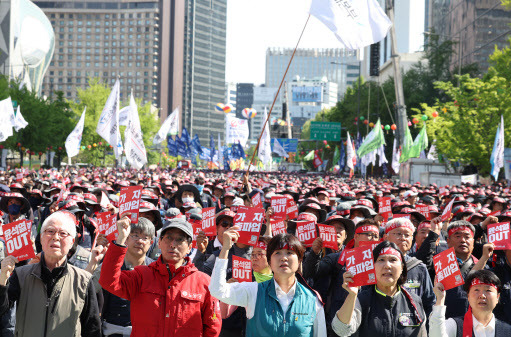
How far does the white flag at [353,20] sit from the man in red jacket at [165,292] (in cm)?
722

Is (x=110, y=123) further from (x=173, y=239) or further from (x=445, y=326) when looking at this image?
(x=445, y=326)

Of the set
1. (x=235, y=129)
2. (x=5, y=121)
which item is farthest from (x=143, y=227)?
(x=235, y=129)

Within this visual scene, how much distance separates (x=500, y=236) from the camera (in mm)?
7262

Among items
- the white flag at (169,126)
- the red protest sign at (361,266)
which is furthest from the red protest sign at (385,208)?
the white flag at (169,126)

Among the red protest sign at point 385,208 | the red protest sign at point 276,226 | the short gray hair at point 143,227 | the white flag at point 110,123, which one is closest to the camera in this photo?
the short gray hair at point 143,227

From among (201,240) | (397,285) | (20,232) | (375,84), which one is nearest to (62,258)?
(20,232)

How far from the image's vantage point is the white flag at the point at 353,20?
453 inches

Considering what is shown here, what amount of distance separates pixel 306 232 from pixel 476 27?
55.6 m

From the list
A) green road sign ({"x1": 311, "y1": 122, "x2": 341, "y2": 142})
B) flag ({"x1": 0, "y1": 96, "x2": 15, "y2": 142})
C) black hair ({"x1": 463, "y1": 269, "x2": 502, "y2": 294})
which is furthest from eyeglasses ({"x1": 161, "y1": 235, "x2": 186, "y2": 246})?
green road sign ({"x1": 311, "y1": 122, "x2": 341, "y2": 142})

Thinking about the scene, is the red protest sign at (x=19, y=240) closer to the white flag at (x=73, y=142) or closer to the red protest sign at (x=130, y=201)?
the red protest sign at (x=130, y=201)

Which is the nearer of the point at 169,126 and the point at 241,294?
the point at 241,294

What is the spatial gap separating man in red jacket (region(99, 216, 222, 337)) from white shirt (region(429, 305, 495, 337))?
1303mm

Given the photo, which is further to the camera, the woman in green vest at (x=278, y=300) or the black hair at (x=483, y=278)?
→ the black hair at (x=483, y=278)

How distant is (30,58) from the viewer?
89375 millimetres
